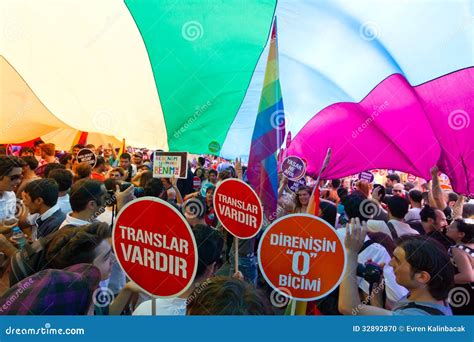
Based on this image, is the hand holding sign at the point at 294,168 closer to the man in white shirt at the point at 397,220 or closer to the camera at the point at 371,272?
the man in white shirt at the point at 397,220

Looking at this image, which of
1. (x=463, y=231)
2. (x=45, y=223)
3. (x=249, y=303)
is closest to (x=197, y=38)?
(x=45, y=223)

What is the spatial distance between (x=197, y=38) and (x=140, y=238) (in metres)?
4.05

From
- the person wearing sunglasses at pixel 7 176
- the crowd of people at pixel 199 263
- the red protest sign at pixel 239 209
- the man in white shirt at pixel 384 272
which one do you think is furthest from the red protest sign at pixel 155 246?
the person wearing sunglasses at pixel 7 176

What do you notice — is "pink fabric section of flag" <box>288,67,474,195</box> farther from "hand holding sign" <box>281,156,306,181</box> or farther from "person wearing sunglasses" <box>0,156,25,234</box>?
"person wearing sunglasses" <box>0,156,25,234</box>

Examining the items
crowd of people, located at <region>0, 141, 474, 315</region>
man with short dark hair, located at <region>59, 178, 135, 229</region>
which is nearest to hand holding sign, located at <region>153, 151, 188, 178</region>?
crowd of people, located at <region>0, 141, 474, 315</region>

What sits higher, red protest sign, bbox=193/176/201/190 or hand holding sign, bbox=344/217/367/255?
hand holding sign, bbox=344/217/367/255

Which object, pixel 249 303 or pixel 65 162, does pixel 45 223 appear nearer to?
pixel 249 303

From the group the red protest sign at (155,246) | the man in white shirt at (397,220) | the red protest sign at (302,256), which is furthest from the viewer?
the man in white shirt at (397,220)

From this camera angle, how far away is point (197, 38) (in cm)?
534

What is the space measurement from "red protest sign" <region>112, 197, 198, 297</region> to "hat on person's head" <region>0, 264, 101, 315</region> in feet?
1.34

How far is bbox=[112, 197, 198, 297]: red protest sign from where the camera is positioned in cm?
178

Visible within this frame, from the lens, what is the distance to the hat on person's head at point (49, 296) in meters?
1.31

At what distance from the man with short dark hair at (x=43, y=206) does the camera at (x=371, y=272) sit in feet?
6.11

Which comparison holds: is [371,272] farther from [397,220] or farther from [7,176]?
[7,176]
